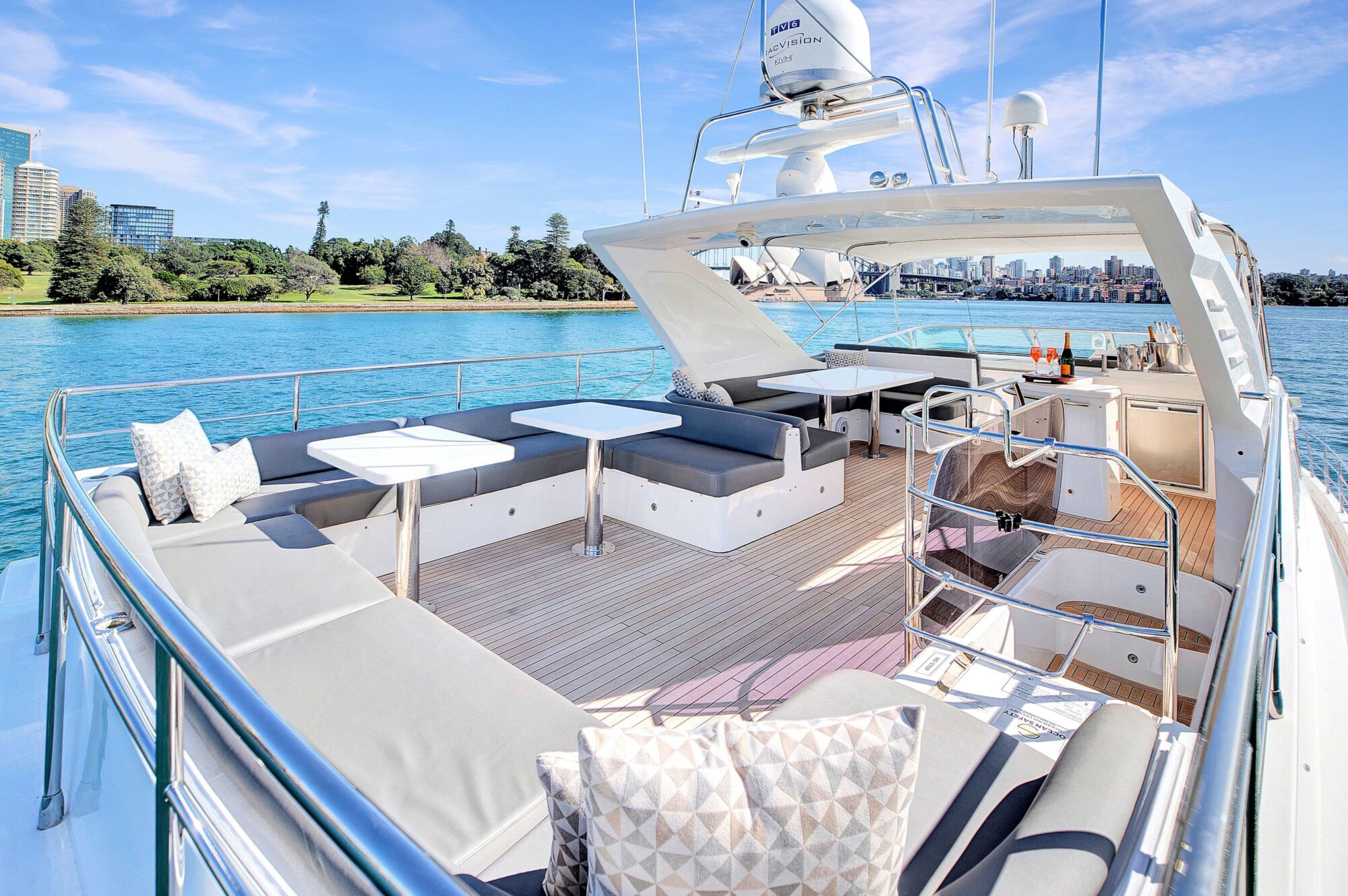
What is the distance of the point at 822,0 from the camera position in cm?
566

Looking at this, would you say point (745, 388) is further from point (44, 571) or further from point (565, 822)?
point (565, 822)

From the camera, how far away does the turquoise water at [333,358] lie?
9008 millimetres

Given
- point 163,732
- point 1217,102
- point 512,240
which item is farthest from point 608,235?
point 512,240

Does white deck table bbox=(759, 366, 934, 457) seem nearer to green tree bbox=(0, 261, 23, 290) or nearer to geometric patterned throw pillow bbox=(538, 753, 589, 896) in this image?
geometric patterned throw pillow bbox=(538, 753, 589, 896)

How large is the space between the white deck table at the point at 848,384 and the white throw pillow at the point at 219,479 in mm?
3295

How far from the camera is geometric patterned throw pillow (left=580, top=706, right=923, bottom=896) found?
0.71 m

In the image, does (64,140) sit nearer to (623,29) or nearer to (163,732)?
(623,29)

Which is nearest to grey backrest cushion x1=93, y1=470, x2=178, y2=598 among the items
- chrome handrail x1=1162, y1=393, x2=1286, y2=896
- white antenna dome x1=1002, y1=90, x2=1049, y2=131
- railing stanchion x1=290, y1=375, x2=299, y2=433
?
railing stanchion x1=290, y1=375, x2=299, y2=433

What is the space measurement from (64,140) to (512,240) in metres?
17.8

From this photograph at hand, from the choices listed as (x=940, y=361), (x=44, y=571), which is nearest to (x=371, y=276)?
(x=940, y=361)

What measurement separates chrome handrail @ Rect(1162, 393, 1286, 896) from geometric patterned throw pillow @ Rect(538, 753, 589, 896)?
56cm

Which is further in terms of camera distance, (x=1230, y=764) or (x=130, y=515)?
(x=130, y=515)

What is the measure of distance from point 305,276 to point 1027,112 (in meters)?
33.1

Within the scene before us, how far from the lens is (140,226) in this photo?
27953 millimetres
